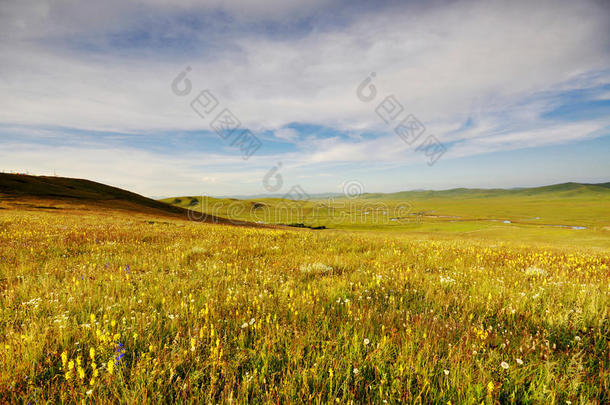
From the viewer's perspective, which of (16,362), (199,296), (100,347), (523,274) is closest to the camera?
(16,362)

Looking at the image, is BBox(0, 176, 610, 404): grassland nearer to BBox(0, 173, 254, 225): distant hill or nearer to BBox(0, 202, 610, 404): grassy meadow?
BBox(0, 202, 610, 404): grassy meadow

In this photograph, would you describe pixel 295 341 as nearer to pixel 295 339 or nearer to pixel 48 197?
pixel 295 339

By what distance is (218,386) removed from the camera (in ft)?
7.18

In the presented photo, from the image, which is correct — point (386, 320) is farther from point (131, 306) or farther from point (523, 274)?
point (523, 274)

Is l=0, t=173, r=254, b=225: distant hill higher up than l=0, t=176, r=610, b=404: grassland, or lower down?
higher up

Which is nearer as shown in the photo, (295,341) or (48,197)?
(295,341)

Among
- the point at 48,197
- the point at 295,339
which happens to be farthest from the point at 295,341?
the point at 48,197

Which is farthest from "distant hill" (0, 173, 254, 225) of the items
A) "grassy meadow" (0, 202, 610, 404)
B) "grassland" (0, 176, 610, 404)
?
"grassy meadow" (0, 202, 610, 404)

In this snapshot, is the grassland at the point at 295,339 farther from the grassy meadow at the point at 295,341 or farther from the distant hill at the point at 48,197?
the distant hill at the point at 48,197

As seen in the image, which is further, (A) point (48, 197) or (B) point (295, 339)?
(A) point (48, 197)

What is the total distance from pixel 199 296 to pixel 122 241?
7.63 meters

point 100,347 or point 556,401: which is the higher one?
point 100,347

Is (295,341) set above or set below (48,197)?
below

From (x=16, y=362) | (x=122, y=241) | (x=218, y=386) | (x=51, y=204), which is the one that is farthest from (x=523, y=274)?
(x=51, y=204)
